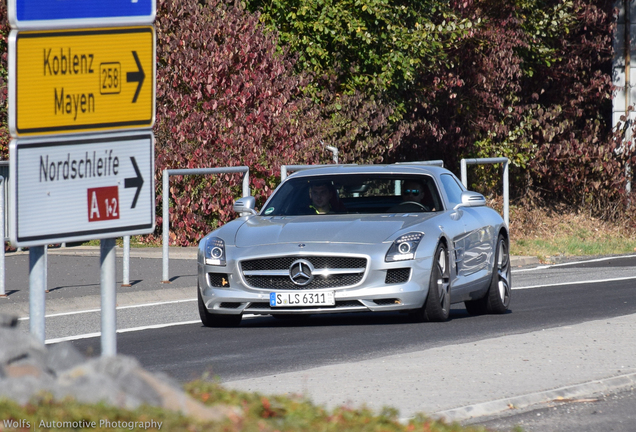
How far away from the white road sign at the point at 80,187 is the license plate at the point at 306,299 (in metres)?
5.94

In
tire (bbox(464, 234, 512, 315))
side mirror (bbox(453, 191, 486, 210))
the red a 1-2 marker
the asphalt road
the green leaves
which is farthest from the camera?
the green leaves

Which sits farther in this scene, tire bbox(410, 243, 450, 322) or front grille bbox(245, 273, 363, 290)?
tire bbox(410, 243, 450, 322)

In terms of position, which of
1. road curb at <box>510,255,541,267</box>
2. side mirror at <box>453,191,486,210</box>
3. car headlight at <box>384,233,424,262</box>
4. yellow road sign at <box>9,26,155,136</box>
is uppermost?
yellow road sign at <box>9,26,155,136</box>

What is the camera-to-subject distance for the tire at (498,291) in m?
13.3

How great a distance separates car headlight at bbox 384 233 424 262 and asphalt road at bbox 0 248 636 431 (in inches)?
26.2

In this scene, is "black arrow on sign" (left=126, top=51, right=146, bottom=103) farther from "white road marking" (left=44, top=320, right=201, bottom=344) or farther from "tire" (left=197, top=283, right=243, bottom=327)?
"tire" (left=197, top=283, right=243, bottom=327)

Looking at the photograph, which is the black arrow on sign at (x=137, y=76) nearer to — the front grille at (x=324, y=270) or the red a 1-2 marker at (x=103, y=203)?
the red a 1-2 marker at (x=103, y=203)

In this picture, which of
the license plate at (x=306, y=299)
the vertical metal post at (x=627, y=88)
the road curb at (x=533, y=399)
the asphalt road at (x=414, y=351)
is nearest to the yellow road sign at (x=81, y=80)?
the asphalt road at (x=414, y=351)

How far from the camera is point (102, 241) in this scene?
5340 millimetres

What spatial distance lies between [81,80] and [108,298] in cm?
91

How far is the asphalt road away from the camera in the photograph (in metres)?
7.48

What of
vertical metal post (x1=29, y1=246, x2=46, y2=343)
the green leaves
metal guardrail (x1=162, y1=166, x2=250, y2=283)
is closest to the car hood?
metal guardrail (x1=162, y1=166, x2=250, y2=283)

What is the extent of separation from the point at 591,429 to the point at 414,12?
67.7ft

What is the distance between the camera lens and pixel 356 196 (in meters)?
13.1
